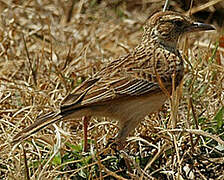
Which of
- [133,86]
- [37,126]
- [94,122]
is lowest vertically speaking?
[94,122]

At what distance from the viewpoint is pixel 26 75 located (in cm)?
618

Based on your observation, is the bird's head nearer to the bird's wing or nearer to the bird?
the bird

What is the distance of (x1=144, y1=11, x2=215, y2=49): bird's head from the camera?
4.79 meters

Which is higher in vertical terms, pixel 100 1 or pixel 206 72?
pixel 100 1

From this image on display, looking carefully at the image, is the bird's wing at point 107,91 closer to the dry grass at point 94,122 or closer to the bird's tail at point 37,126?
the bird's tail at point 37,126

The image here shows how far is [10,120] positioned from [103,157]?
112cm

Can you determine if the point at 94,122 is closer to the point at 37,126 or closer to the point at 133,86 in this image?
the point at 133,86

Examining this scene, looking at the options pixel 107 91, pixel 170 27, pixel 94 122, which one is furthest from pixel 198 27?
pixel 94 122

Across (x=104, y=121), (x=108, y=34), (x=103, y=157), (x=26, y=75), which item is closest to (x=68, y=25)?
(x=108, y=34)

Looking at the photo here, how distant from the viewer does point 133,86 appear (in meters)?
4.33

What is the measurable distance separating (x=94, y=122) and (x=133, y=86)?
3.02ft

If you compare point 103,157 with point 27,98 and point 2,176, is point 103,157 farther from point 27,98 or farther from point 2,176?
point 27,98

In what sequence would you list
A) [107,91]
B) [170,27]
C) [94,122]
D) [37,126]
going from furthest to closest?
[94,122] → [170,27] → [107,91] → [37,126]

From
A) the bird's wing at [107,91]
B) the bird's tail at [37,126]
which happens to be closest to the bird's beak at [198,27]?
the bird's wing at [107,91]
